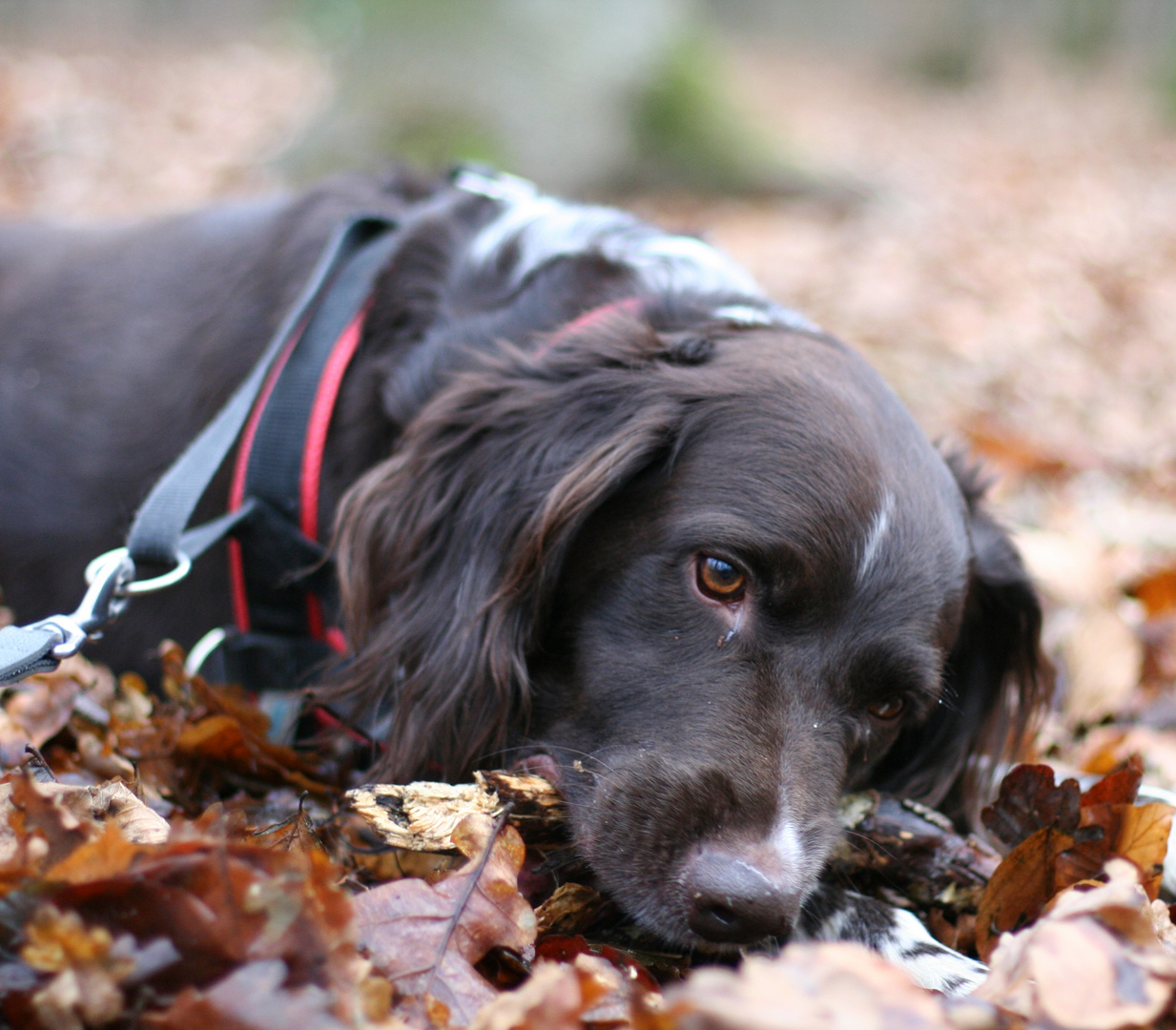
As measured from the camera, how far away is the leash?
186cm

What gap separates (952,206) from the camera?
33.6 feet

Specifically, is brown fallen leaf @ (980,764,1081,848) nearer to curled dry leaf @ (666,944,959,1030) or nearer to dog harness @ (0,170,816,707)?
curled dry leaf @ (666,944,959,1030)

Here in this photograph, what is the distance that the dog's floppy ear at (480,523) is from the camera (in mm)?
2254

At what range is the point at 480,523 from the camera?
2359 mm

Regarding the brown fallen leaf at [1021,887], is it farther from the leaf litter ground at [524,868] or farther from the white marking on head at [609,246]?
the white marking on head at [609,246]

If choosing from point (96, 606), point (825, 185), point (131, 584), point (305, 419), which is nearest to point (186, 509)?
point (131, 584)

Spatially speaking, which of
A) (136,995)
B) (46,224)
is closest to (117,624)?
(46,224)

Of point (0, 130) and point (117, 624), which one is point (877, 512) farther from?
point (0, 130)

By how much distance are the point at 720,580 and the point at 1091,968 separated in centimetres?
104

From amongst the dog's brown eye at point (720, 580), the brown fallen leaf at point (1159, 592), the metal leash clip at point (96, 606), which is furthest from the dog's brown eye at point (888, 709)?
the brown fallen leaf at point (1159, 592)

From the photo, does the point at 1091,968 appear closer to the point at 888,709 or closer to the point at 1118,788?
the point at 1118,788

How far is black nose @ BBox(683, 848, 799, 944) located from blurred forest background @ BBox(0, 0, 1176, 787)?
1.31 meters

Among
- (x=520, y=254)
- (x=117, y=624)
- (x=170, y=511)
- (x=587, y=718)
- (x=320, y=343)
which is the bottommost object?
(x=117, y=624)

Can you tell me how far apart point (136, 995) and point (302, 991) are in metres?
0.18
